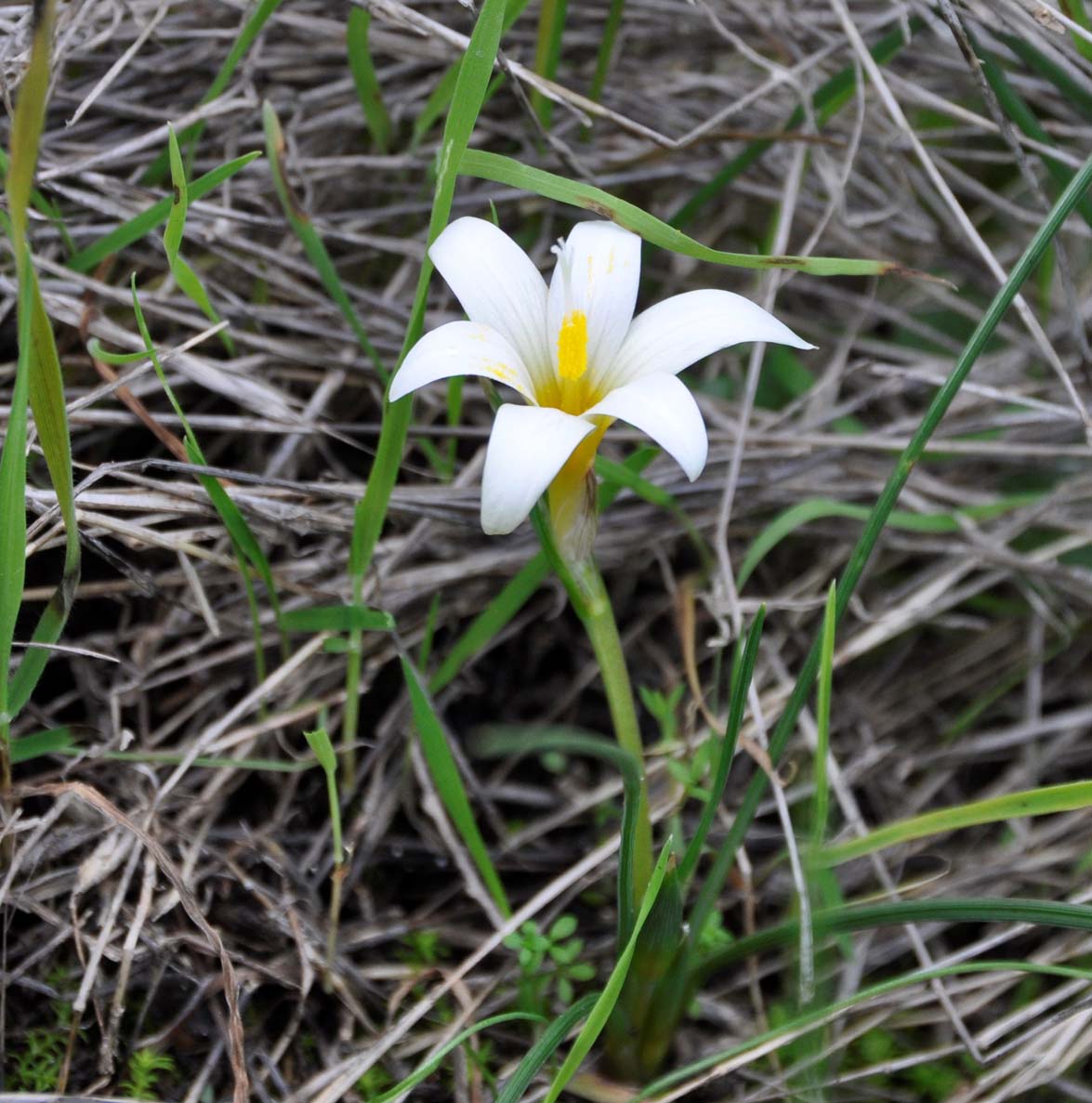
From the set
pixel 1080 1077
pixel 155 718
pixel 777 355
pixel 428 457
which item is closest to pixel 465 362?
pixel 428 457

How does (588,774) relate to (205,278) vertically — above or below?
below

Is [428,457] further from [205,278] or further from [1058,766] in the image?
[1058,766]

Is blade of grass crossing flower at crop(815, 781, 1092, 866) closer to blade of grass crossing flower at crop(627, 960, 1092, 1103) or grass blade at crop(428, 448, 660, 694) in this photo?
blade of grass crossing flower at crop(627, 960, 1092, 1103)

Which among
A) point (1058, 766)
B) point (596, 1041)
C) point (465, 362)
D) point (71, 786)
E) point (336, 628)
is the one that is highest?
point (465, 362)

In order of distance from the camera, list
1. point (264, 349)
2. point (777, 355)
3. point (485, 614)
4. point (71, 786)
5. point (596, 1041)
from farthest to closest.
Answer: point (777, 355) → point (264, 349) → point (485, 614) → point (596, 1041) → point (71, 786)

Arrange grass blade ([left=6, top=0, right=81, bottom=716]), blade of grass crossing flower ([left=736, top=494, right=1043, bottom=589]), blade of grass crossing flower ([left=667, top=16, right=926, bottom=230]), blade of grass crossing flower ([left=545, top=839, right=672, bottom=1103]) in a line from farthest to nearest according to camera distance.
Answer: blade of grass crossing flower ([left=667, top=16, right=926, bottom=230]) < blade of grass crossing flower ([left=736, top=494, right=1043, bottom=589]) < blade of grass crossing flower ([left=545, top=839, right=672, bottom=1103]) < grass blade ([left=6, top=0, right=81, bottom=716])

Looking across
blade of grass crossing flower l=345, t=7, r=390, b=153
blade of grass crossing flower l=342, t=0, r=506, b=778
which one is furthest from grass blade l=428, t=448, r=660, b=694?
blade of grass crossing flower l=345, t=7, r=390, b=153

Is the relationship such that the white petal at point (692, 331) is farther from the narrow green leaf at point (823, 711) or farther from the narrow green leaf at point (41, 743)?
the narrow green leaf at point (41, 743)
